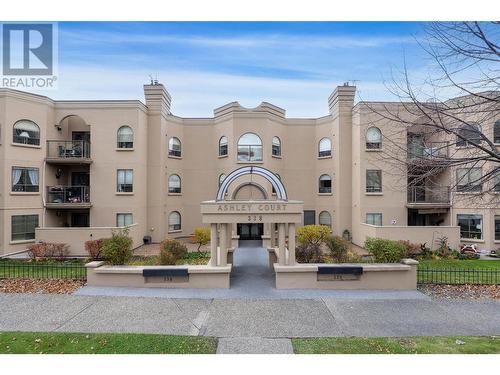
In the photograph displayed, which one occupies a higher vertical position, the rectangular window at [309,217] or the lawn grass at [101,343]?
the rectangular window at [309,217]

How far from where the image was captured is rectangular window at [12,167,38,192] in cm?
1786

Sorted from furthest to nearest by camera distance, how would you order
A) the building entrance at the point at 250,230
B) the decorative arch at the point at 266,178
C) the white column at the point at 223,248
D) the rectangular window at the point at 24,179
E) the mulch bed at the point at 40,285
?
the building entrance at the point at 250,230 → the rectangular window at the point at 24,179 → the decorative arch at the point at 266,178 → the white column at the point at 223,248 → the mulch bed at the point at 40,285

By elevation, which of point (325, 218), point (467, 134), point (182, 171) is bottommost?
point (325, 218)

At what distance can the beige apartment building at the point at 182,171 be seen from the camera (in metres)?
18.2

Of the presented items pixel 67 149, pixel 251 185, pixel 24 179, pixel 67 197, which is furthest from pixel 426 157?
pixel 24 179

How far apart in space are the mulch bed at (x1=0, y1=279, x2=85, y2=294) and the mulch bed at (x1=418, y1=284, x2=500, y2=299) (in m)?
13.2

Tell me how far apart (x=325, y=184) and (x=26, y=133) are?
22466 millimetres

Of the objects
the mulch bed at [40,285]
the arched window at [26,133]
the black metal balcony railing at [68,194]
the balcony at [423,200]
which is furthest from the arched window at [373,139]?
the arched window at [26,133]

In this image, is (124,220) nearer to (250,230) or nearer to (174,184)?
(174,184)

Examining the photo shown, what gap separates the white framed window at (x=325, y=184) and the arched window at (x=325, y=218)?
1.81 m

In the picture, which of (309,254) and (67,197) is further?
(67,197)

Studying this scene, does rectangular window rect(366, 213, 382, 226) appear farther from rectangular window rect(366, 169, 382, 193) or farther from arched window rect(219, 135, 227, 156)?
arched window rect(219, 135, 227, 156)

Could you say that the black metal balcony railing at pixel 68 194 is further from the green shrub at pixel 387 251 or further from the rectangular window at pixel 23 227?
the green shrub at pixel 387 251

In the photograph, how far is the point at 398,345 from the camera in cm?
630
